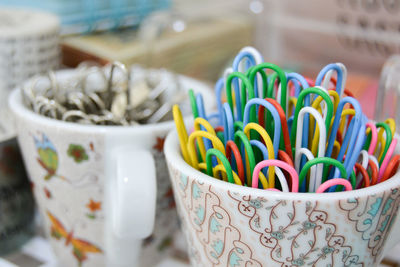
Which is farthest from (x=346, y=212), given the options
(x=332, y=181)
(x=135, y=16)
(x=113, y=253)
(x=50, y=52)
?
(x=135, y=16)

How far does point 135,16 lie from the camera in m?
0.51

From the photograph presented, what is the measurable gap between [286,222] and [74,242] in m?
0.15

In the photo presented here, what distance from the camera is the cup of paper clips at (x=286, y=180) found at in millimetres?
201

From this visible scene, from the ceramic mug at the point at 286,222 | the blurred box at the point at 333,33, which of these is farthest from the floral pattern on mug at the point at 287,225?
the blurred box at the point at 333,33

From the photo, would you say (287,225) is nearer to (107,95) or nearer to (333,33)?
(107,95)

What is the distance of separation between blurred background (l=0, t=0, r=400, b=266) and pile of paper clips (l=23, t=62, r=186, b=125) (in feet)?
0.16

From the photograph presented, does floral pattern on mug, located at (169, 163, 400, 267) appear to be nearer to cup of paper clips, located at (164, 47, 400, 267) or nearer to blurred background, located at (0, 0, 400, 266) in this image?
cup of paper clips, located at (164, 47, 400, 267)

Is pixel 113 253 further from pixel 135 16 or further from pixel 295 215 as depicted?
pixel 135 16

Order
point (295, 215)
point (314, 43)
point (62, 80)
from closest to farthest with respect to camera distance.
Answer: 1. point (295, 215)
2. point (62, 80)
3. point (314, 43)

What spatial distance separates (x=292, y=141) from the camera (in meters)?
0.23

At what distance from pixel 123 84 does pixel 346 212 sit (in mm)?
192

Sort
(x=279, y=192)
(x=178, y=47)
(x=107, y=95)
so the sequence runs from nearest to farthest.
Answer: (x=279, y=192) → (x=107, y=95) → (x=178, y=47)

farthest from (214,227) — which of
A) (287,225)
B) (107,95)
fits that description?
(107,95)

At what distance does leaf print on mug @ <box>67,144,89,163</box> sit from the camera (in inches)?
10.3
